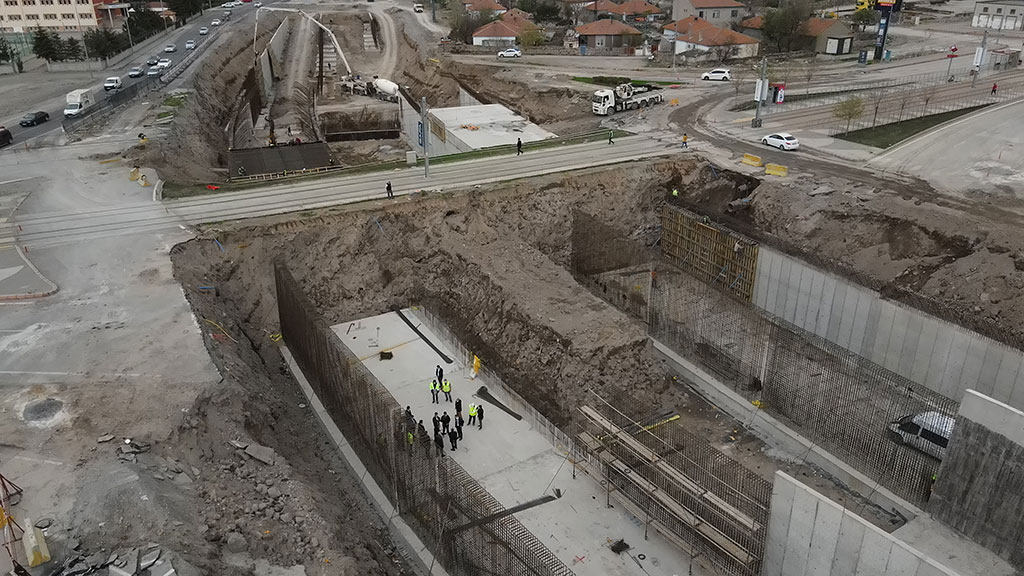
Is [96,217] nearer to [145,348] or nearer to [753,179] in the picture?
[145,348]

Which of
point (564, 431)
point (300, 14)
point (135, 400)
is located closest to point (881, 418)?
point (564, 431)

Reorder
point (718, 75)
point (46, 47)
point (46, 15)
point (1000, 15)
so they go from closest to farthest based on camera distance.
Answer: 1. point (718, 75)
2. point (46, 47)
3. point (1000, 15)
4. point (46, 15)

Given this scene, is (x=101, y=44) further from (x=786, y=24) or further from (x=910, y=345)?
(x=910, y=345)

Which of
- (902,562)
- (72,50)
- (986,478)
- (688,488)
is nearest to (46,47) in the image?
(72,50)

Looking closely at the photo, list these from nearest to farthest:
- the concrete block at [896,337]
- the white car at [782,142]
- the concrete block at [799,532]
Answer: the concrete block at [799,532] < the concrete block at [896,337] < the white car at [782,142]

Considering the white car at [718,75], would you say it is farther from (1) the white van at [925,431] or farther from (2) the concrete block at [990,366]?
(1) the white van at [925,431]

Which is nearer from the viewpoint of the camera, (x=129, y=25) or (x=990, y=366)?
(x=990, y=366)

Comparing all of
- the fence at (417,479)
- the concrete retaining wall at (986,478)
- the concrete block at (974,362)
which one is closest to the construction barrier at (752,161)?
the concrete block at (974,362)
